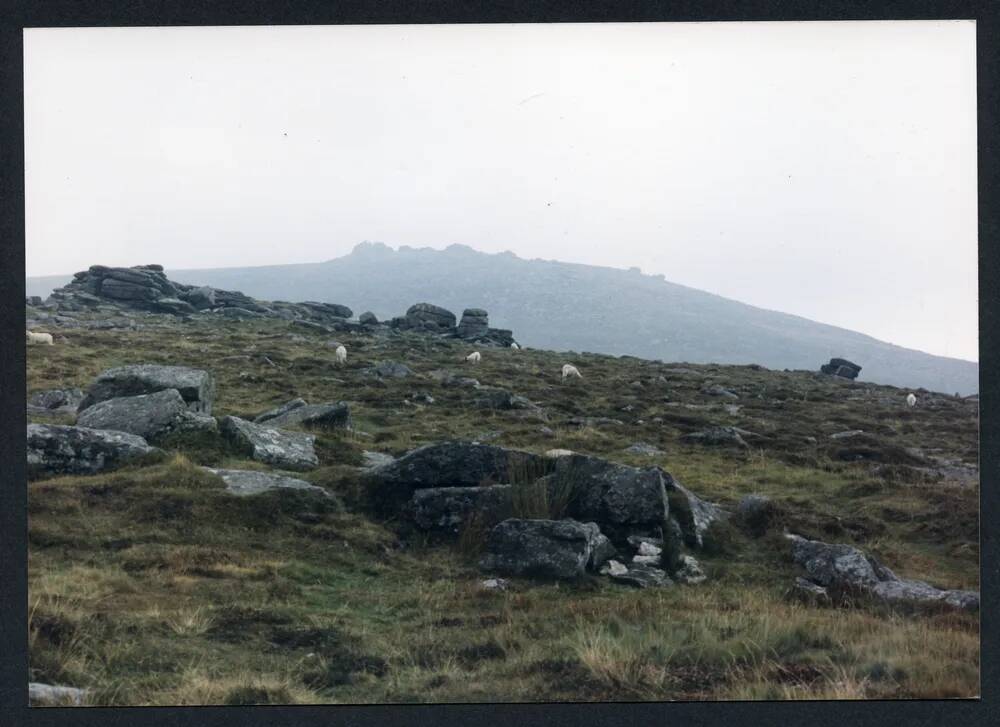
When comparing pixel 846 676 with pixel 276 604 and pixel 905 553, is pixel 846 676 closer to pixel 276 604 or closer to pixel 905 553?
pixel 905 553

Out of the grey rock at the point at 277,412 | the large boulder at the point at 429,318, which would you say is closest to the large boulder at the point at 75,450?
the grey rock at the point at 277,412

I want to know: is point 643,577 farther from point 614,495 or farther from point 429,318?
point 429,318

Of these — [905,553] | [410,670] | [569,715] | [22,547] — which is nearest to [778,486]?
[905,553]

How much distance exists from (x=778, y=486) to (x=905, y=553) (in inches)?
144

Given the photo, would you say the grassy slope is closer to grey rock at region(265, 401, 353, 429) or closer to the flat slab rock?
the flat slab rock

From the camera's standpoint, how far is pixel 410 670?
7117 mm

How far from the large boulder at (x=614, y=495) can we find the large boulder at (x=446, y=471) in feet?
1.69

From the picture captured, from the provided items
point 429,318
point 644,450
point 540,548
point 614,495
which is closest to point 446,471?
point 540,548

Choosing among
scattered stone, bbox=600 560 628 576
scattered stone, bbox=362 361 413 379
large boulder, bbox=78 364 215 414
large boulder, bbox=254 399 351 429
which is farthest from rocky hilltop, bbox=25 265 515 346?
scattered stone, bbox=600 560 628 576

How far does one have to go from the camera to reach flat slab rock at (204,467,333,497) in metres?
9.76

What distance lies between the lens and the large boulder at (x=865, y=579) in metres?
8.41

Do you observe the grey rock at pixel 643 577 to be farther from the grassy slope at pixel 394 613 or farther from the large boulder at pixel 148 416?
the large boulder at pixel 148 416

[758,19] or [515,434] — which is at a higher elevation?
[758,19]

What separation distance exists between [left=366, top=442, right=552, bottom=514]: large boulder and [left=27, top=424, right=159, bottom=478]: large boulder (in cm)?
351
